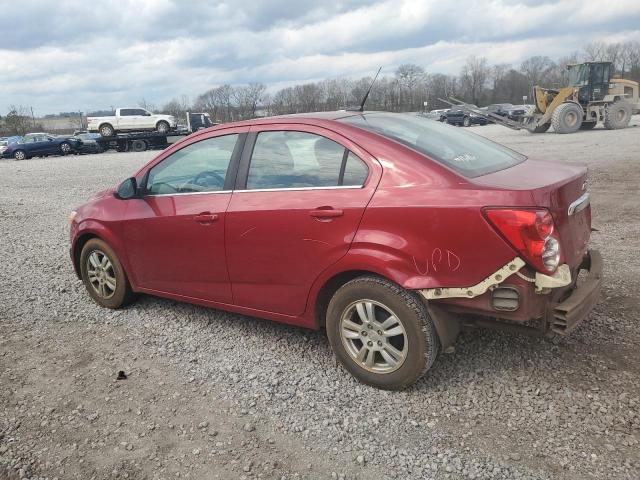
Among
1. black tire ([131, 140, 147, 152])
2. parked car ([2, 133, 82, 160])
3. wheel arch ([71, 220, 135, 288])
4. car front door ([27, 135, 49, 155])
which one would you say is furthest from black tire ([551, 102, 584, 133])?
car front door ([27, 135, 49, 155])

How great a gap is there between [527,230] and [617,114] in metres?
29.1

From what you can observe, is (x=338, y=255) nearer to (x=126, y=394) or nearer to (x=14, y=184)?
(x=126, y=394)

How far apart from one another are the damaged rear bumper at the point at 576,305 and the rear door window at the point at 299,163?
4.37ft

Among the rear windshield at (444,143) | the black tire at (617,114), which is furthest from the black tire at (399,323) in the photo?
the black tire at (617,114)

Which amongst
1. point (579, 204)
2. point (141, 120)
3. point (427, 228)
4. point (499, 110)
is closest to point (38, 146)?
point (141, 120)

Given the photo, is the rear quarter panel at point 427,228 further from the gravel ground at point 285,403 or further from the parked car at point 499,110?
the parked car at point 499,110

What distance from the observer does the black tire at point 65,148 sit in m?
31.9

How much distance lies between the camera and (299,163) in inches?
142

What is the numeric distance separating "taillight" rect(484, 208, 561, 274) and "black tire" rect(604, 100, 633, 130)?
28.6 m

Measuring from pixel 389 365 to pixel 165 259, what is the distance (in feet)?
6.66

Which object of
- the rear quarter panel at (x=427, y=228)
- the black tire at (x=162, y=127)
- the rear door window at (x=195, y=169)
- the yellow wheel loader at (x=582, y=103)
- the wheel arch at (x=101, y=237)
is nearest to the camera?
the rear quarter panel at (x=427, y=228)

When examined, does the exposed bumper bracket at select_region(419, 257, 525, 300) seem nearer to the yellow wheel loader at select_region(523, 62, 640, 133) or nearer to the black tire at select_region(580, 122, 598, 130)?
the yellow wheel loader at select_region(523, 62, 640, 133)

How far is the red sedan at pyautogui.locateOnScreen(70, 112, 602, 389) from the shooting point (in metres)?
2.88

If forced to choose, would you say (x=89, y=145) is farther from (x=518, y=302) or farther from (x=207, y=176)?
(x=518, y=302)
